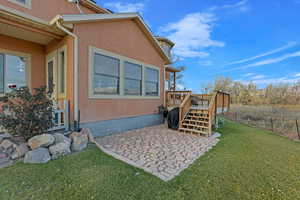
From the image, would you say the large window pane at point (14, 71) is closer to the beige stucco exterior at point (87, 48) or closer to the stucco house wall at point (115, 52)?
the beige stucco exterior at point (87, 48)

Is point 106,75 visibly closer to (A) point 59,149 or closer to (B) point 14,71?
(A) point 59,149

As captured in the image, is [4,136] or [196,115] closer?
[4,136]

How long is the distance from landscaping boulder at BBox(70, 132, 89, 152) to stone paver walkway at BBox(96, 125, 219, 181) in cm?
43

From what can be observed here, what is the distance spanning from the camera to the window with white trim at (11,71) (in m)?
5.00

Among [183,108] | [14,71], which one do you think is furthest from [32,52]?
[183,108]

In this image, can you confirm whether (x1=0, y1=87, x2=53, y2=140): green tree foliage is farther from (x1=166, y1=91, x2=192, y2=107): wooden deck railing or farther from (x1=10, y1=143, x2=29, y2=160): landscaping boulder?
(x1=166, y1=91, x2=192, y2=107): wooden deck railing

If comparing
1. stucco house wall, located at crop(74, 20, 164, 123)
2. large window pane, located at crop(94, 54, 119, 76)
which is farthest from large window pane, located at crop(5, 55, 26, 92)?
large window pane, located at crop(94, 54, 119, 76)

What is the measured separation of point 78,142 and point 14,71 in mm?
4260

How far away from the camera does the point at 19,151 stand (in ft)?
10.1

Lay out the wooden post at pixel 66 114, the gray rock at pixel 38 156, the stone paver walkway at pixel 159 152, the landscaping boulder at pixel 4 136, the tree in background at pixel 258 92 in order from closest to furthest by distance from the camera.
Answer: the gray rock at pixel 38 156 → the stone paver walkway at pixel 159 152 → the landscaping boulder at pixel 4 136 → the wooden post at pixel 66 114 → the tree in background at pixel 258 92

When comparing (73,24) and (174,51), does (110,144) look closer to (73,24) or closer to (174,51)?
(73,24)

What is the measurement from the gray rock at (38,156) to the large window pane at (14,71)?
3.73m

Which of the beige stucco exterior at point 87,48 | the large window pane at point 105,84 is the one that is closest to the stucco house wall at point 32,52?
the beige stucco exterior at point 87,48

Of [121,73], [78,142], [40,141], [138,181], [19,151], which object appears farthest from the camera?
[121,73]
